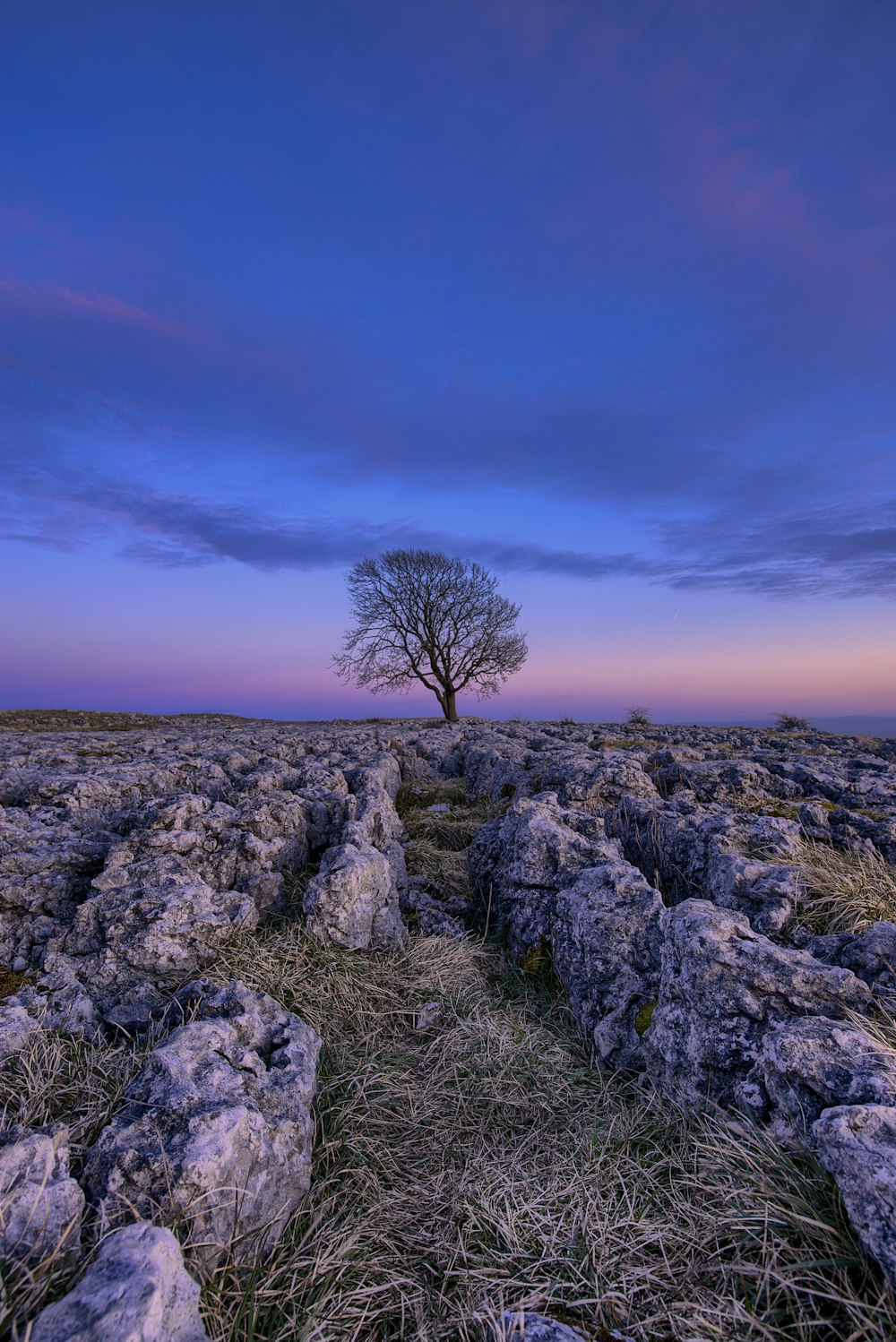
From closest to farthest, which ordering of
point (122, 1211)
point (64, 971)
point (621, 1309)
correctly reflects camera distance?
point (621, 1309) < point (122, 1211) < point (64, 971)

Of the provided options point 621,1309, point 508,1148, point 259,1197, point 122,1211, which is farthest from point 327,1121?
point 621,1309

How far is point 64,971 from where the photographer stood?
418 centimetres

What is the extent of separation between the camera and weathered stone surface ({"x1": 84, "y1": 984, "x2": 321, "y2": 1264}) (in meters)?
2.54

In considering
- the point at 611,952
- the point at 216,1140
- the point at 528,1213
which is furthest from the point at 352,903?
the point at 528,1213

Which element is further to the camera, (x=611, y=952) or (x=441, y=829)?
(x=441, y=829)

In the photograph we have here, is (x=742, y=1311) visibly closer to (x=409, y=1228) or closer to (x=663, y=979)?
(x=409, y=1228)

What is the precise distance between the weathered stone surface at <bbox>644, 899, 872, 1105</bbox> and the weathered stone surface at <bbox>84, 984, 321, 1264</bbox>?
6.44 ft

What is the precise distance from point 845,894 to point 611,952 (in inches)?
66.6

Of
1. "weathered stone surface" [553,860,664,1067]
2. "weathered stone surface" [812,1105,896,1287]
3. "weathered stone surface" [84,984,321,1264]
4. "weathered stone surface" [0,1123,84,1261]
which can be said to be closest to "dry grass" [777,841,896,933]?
"weathered stone surface" [553,860,664,1067]

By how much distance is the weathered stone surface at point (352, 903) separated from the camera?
5094 mm

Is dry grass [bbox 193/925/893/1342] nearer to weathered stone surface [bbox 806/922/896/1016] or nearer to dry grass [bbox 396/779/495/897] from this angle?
weathered stone surface [bbox 806/922/896/1016]

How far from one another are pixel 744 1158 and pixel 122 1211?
2.50m

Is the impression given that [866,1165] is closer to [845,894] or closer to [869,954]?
[869,954]

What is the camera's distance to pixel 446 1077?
398 centimetres
